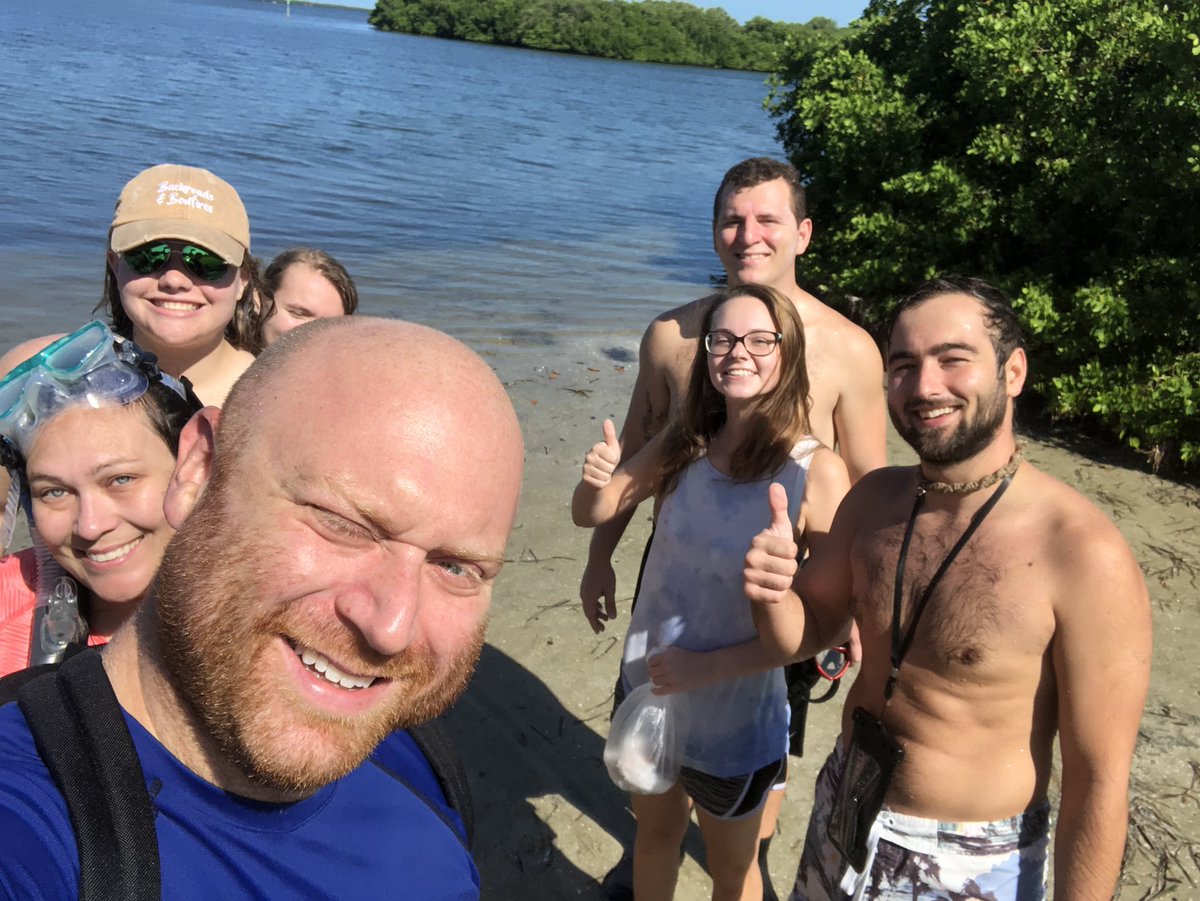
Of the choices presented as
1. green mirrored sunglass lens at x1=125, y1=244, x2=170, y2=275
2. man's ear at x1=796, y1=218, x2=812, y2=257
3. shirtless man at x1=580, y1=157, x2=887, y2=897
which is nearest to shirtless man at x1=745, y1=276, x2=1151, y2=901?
shirtless man at x1=580, y1=157, x2=887, y2=897

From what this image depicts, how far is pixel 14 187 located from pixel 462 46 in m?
72.7

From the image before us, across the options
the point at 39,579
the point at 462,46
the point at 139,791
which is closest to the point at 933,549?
the point at 139,791

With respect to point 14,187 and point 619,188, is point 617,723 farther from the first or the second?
point 619,188

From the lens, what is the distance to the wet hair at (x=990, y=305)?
250 cm

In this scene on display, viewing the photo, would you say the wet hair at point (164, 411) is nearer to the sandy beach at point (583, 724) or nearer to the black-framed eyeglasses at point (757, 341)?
the black-framed eyeglasses at point (757, 341)

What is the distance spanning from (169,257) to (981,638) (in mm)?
2702

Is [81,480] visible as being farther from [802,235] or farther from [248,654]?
[802,235]

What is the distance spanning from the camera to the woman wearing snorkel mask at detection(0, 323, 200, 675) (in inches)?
84.4

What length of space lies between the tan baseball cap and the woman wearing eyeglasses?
1.45 meters

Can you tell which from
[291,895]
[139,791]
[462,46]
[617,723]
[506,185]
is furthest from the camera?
[462,46]

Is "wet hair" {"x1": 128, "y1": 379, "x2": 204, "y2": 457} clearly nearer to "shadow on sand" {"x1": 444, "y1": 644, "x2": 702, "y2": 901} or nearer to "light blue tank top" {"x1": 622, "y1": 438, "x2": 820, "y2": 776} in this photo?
"light blue tank top" {"x1": 622, "y1": 438, "x2": 820, "y2": 776}

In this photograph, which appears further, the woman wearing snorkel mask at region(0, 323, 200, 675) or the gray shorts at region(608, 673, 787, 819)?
the gray shorts at region(608, 673, 787, 819)

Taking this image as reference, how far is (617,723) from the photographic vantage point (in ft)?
9.80

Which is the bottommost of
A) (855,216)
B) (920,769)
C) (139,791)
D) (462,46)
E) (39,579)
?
(920,769)
